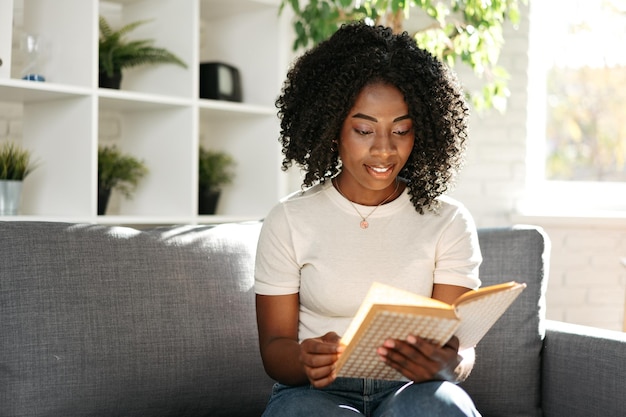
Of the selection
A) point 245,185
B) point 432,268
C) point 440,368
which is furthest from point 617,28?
point 440,368

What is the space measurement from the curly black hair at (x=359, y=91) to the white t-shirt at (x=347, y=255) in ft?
0.23

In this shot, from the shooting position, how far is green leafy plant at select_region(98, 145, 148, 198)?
327 centimetres

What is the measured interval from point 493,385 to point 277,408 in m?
0.79

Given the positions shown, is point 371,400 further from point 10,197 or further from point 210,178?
point 210,178

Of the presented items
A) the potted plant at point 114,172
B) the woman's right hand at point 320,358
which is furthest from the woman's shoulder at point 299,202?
the potted plant at point 114,172

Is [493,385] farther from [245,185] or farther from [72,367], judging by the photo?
[245,185]

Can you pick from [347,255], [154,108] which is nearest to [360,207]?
[347,255]

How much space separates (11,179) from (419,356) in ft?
6.01

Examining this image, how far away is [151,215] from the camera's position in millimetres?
3377

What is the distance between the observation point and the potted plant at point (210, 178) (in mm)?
3621

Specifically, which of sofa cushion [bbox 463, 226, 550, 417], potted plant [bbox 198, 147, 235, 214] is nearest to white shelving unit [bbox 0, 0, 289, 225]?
potted plant [bbox 198, 147, 235, 214]

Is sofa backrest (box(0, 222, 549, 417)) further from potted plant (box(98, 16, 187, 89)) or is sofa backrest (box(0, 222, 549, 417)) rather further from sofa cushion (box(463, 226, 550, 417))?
potted plant (box(98, 16, 187, 89))

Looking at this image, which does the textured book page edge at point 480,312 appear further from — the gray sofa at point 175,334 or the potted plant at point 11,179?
the potted plant at point 11,179

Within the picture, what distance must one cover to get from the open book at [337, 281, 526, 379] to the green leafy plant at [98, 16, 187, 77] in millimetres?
2101
